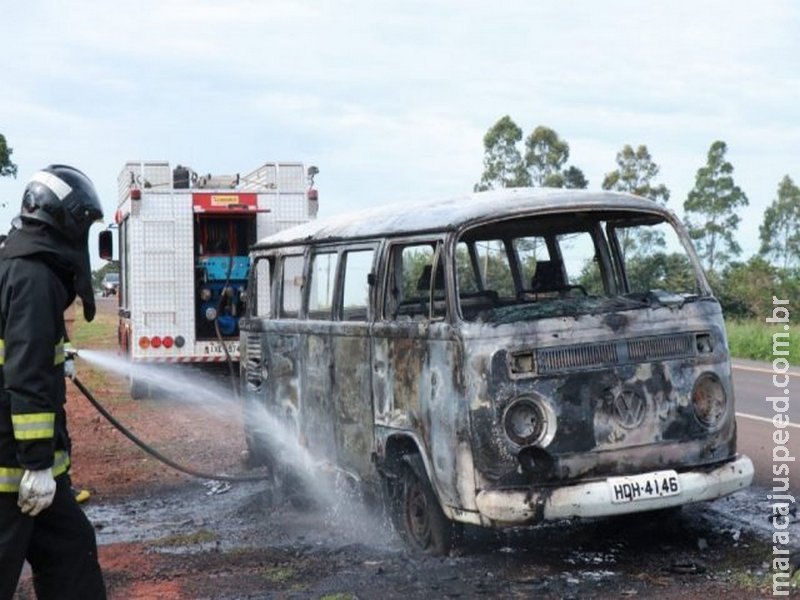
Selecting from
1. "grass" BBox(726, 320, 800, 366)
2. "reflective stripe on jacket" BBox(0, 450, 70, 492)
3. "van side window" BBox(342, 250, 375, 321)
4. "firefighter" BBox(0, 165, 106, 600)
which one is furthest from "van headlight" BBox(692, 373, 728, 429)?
"grass" BBox(726, 320, 800, 366)

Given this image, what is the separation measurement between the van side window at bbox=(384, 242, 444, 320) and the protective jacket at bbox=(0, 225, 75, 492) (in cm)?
272

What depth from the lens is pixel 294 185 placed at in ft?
57.9

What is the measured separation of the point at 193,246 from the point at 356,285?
945 centimetres

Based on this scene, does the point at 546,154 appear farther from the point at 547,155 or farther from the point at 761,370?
the point at 761,370

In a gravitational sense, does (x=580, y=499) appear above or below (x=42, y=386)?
below

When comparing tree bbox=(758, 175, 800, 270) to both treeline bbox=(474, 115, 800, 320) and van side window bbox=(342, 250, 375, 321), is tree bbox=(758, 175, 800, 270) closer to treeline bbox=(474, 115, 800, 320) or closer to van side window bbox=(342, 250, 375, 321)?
treeline bbox=(474, 115, 800, 320)

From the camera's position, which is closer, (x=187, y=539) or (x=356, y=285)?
(x=356, y=285)

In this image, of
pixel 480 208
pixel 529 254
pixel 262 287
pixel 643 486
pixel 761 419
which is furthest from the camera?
pixel 761 419

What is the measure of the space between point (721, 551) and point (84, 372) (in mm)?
19603

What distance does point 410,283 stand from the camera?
25.1ft

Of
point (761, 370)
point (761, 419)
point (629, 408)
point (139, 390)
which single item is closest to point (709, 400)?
point (629, 408)

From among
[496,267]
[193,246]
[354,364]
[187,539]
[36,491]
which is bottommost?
[187,539]

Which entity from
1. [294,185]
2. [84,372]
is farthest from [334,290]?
[84,372]

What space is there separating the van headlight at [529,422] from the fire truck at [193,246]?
10.6 meters
